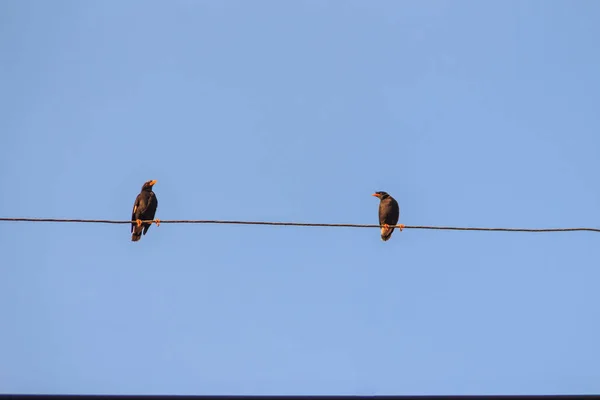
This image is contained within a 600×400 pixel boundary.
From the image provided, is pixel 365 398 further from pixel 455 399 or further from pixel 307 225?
pixel 307 225

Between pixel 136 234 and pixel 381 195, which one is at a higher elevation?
pixel 381 195

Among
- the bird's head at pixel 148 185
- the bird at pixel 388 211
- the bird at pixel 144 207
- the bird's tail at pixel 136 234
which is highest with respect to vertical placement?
the bird at pixel 388 211

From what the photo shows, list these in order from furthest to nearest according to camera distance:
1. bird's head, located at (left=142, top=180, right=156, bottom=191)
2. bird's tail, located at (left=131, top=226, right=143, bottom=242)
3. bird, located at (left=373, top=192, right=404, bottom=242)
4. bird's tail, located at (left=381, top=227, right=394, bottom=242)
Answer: bird, located at (left=373, top=192, right=404, bottom=242)
bird's tail, located at (left=381, top=227, right=394, bottom=242)
bird's head, located at (left=142, top=180, right=156, bottom=191)
bird's tail, located at (left=131, top=226, right=143, bottom=242)

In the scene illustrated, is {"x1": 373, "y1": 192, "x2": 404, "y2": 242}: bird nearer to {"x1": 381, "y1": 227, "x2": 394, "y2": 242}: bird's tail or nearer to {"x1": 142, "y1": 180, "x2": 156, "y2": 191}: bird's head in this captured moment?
{"x1": 381, "y1": 227, "x2": 394, "y2": 242}: bird's tail

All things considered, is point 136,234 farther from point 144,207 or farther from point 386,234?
point 386,234

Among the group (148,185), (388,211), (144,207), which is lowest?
(144,207)

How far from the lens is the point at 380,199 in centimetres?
1471

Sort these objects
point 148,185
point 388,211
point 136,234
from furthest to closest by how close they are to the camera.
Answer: point 388,211, point 148,185, point 136,234

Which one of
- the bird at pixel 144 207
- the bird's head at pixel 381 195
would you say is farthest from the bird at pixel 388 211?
the bird at pixel 144 207

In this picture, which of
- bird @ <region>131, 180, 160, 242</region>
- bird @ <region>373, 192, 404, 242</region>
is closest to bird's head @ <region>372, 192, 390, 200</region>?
bird @ <region>373, 192, 404, 242</region>

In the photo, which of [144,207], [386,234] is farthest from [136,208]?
[386,234]

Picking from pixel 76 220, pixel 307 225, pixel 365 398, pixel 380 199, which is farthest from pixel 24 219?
pixel 380 199

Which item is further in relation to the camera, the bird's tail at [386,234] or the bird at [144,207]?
the bird's tail at [386,234]

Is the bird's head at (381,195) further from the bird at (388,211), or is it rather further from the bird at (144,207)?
the bird at (144,207)
